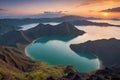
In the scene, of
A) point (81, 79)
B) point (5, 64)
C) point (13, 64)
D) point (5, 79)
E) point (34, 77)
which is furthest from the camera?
point (13, 64)

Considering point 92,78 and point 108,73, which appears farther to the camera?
point 108,73

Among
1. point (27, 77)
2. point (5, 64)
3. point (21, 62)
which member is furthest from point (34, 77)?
point (21, 62)

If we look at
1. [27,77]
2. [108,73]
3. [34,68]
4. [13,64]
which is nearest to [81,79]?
[108,73]

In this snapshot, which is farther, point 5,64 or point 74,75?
point 5,64

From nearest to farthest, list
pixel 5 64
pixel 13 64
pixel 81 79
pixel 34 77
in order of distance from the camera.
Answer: pixel 81 79, pixel 34 77, pixel 5 64, pixel 13 64

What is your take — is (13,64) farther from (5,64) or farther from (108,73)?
(108,73)

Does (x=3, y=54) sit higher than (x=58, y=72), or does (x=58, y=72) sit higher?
(x=3, y=54)

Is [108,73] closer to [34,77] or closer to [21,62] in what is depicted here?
[34,77]

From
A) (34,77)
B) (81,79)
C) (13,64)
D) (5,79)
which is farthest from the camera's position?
(13,64)

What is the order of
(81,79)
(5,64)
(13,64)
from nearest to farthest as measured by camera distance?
(81,79)
(5,64)
(13,64)
